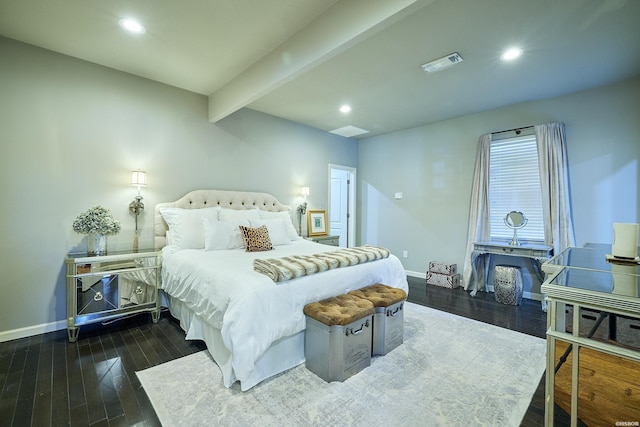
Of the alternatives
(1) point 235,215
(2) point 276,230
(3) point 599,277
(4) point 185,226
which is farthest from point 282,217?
(3) point 599,277

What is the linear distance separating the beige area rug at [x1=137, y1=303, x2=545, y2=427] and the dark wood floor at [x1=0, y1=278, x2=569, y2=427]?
0.13m

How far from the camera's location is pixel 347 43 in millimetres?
2088

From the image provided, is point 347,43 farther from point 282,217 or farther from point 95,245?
point 95,245

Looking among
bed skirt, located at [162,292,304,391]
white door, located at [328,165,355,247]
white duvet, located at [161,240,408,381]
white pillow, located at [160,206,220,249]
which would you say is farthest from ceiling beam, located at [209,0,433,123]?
white door, located at [328,165,355,247]

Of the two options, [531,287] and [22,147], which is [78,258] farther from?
[531,287]

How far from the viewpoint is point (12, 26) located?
2.42 m

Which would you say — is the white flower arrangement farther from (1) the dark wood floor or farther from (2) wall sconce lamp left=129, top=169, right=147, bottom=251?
(1) the dark wood floor

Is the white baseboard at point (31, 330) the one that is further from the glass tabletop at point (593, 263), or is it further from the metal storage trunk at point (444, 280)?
the metal storage trunk at point (444, 280)

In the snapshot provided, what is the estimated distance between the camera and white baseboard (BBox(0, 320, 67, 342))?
2592mm

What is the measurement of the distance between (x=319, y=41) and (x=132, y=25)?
1.63 m

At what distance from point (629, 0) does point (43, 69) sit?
5052 mm

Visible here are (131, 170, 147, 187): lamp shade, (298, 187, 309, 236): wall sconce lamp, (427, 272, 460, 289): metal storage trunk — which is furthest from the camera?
(298, 187, 309, 236): wall sconce lamp

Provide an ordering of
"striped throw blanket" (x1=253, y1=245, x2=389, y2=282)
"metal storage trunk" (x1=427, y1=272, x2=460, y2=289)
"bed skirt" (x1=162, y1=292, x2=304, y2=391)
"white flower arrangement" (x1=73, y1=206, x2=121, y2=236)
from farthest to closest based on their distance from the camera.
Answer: "metal storage trunk" (x1=427, y1=272, x2=460, y2=289), "white flower arrangement" (x1=73, y1=206, x2=121, y2=236), "striped throw blanket" (x1=253, y1=245, x2=389, y2=282), "bed skirt" (x1=162, y1=292, x2=304, y2=391)

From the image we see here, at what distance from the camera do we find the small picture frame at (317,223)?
16.9ft
